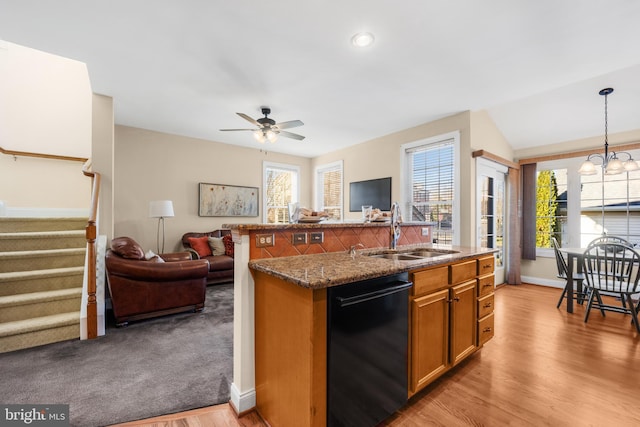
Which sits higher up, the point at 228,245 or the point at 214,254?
the point at 228,245

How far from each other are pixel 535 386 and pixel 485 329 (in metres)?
0.46

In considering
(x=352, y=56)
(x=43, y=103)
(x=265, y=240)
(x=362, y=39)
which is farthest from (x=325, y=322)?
(x=43, y=103)

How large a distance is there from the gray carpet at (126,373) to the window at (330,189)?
155 inches

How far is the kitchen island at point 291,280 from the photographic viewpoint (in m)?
1.23

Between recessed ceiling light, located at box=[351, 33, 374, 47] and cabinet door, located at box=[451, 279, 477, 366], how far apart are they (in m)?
2.16

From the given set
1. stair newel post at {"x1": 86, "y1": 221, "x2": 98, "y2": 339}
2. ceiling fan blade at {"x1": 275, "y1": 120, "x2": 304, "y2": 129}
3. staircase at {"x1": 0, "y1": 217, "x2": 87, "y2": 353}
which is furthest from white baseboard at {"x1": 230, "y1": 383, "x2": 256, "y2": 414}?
ceiling fan blade at {"x1": 275, "y1": 120, "x2": 304, "y2": 129}

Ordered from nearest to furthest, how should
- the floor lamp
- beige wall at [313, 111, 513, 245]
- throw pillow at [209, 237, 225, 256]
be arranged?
1. beige wall at [313, 111, 513, 245]
2. the floor lamp
3. throw pillow at [209, 237, 225, 256]

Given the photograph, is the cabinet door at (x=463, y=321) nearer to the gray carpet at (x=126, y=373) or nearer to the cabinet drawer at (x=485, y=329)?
the cabinet drawer at (x=485, y=329)

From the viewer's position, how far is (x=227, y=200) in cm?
567

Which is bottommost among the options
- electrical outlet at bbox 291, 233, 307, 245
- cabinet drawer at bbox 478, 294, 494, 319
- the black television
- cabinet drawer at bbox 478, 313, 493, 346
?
cabinet drawer at bbox 478, 313, 493, 346

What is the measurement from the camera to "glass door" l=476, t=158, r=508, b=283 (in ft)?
13.4

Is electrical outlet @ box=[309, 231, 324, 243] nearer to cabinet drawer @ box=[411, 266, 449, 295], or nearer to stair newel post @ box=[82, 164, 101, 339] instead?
cabinet drawer @ box=[411, 266, 449, 295]

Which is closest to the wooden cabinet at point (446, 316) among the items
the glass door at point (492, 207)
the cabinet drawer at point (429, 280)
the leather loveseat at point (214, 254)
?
the cabinet drawer at point (429, 280)

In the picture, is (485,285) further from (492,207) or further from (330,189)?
(330,189)
